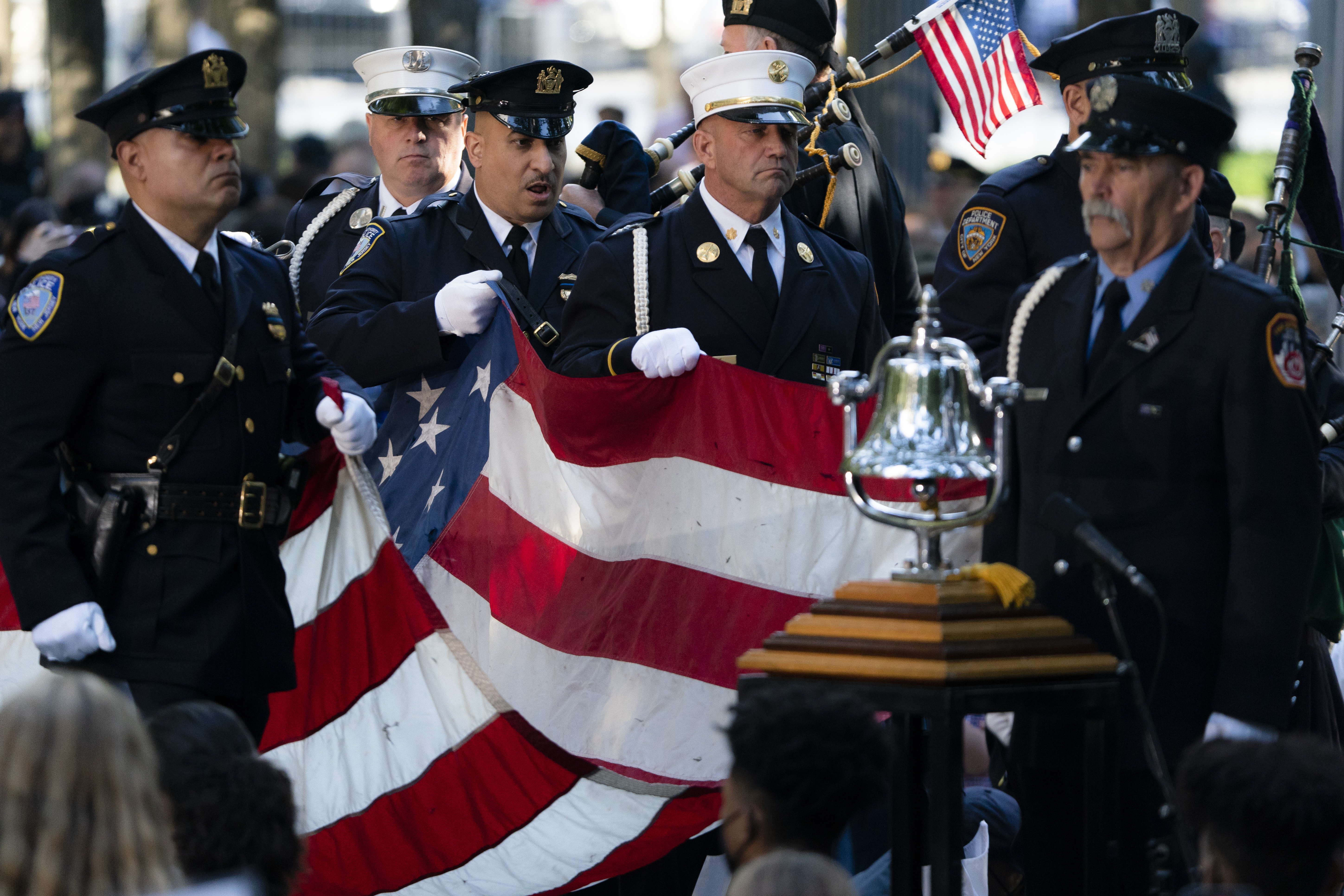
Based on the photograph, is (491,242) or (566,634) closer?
(566,634)

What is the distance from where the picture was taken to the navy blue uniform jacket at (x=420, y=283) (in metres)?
5.95

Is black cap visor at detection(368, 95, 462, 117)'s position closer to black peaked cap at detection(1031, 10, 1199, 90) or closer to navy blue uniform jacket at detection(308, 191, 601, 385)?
navy blue uniform jacket at detection(308, 191, 601, 385)

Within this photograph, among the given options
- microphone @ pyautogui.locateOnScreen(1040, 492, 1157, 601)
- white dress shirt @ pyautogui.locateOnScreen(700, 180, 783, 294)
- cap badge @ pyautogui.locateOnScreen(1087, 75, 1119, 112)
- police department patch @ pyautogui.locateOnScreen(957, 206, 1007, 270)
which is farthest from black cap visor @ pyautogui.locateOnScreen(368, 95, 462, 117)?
microphone @ pyautogui.locateOnScreen(1040, 492, 1157, 601)

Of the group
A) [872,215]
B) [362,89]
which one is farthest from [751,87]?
[362,89]

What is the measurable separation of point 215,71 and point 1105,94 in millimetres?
2245

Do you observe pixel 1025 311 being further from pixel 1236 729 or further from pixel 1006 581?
pixel 1236 729

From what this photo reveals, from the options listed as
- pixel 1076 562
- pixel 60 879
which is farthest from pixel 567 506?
pixel 60 879

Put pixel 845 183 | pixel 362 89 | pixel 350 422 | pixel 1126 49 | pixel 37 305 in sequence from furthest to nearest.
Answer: pixel 362 89 < pixel 845 183 < pixel 1126 49 < pixel 350 422 < pixel 37 305

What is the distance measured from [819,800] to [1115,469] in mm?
1159

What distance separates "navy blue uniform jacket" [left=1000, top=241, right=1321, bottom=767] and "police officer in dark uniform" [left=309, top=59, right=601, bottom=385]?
2369mm

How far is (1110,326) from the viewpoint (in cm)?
405

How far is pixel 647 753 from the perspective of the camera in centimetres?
538

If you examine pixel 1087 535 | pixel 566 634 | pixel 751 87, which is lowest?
pixel 566 634

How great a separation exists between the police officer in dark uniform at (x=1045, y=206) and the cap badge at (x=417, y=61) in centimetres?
291
